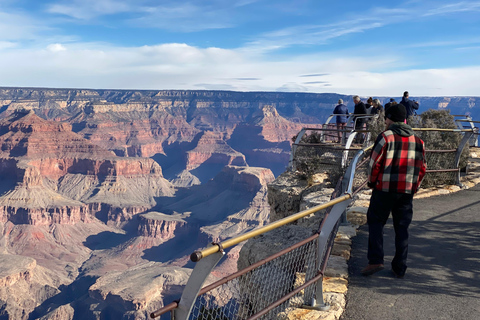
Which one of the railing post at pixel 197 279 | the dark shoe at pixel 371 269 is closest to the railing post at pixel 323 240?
→ the dark shoe at pixel 371 269

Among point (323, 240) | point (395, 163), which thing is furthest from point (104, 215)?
point (323, 240)

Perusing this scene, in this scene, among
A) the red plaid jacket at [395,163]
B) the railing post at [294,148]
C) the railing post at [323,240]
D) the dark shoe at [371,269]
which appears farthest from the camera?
the railing post at [294,148]

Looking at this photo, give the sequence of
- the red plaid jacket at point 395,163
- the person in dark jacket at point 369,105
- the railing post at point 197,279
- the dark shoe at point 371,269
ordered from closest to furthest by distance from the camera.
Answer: the railing post at point 197,279, the red plaid jacket at point 395,163, the dark shoe at point 371,269, the person in dark jacket at point 369,105

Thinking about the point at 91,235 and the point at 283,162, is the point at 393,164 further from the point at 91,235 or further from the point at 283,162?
the point at 283,162

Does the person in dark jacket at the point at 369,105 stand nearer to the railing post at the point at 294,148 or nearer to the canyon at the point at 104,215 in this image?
the railing post at the point at 294,148

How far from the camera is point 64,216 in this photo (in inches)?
3253

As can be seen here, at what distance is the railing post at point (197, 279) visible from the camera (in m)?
2.65

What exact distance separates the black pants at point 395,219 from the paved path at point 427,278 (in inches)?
9.6

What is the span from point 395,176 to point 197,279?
2703mm

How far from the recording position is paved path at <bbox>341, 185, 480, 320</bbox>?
13.3 ft

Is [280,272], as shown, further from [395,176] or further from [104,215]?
[104,215]

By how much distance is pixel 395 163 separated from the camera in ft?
14.8

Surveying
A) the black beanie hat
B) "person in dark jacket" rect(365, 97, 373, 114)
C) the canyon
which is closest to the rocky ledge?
the black beanie hat

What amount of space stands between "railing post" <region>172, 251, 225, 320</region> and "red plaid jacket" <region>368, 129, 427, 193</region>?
2.48 meters
